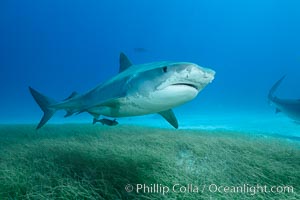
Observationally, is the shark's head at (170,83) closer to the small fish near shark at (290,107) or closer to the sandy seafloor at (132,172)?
the sandy seafloor at (132,172)

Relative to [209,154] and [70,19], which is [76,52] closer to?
[70,19]

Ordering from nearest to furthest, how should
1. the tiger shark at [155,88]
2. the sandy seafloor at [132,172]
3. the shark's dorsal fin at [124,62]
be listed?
the sandy seafloor at [132,172]
the tiger shark at [155,88]
the shark's dorsal fin at [124,62]

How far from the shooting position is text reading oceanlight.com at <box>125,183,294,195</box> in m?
3.79

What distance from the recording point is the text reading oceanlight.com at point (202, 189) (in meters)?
3.79

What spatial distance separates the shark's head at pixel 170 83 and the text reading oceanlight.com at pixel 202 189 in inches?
51.2

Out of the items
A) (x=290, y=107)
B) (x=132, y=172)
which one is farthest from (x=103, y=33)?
(x=132, y=172)

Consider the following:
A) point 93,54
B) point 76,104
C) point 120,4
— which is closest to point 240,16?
point 120,4

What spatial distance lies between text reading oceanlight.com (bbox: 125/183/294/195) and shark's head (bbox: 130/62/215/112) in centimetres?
130

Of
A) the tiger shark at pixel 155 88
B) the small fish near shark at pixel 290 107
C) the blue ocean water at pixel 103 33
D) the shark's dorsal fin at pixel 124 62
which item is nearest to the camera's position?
the tiger shark at pixel 155 88

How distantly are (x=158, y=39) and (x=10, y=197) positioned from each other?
196m

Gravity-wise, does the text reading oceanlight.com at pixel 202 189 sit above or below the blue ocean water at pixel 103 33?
below

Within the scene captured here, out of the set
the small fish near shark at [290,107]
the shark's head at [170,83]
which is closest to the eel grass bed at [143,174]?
the shark's head at [170,83]

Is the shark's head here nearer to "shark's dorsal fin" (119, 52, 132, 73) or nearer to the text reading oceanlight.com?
the text reading oceanlight.com

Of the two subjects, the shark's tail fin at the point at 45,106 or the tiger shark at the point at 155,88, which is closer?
the tiger shark at the point at 155,88
